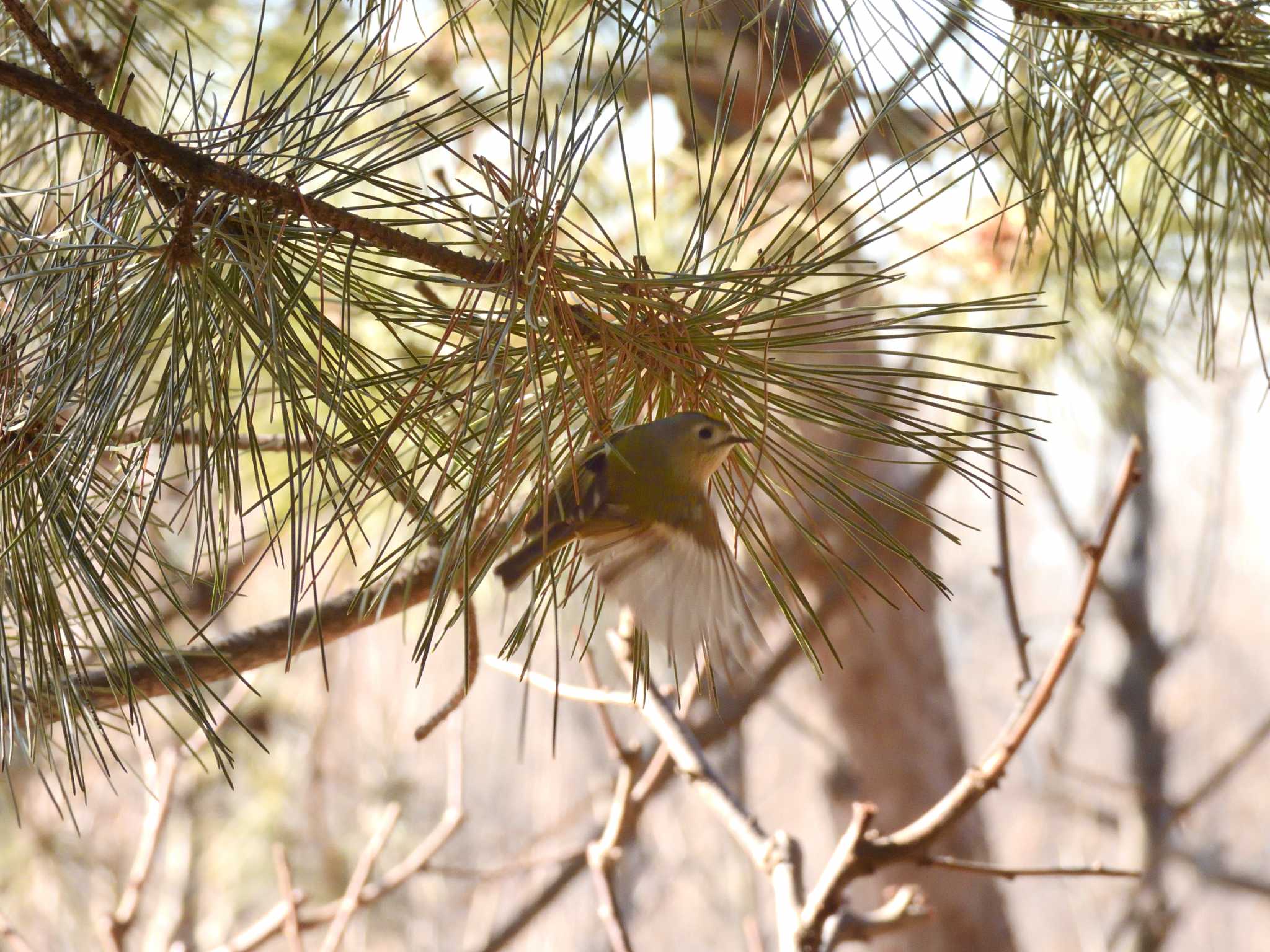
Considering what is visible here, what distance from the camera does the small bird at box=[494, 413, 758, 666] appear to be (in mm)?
412

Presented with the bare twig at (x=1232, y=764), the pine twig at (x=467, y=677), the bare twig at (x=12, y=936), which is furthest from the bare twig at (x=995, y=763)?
the bare twig at (x=1232, y=764)

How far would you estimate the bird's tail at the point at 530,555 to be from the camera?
1.27ft

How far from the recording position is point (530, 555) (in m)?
0.40

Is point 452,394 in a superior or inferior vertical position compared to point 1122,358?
inferior

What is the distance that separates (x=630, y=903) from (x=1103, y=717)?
1064 mm

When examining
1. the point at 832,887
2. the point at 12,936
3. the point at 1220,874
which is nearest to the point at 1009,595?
the point at 832,887

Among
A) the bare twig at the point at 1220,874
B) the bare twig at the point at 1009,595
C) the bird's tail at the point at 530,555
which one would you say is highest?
the bare twig at the point at 1220,874

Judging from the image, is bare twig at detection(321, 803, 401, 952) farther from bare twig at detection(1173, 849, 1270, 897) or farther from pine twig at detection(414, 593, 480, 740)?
bare twig at detection(1173, 849, 1270, 897)

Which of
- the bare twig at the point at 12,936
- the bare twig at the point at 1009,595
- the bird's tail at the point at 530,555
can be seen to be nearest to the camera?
the bird's tail at the point at 530,555

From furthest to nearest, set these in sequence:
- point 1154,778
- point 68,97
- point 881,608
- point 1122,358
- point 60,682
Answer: point 1154,778 < point 881,608 < point 1122,358 < point 60,682 < point 68,97

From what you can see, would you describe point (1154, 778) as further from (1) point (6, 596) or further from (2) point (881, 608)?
(1) point (6, 596)

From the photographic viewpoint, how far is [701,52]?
1.52 metres

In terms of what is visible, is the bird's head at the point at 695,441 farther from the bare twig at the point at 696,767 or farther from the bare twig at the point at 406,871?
the bare twig at the point at 406,871

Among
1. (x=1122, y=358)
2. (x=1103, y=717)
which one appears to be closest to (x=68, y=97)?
(x=1122, y=358)
